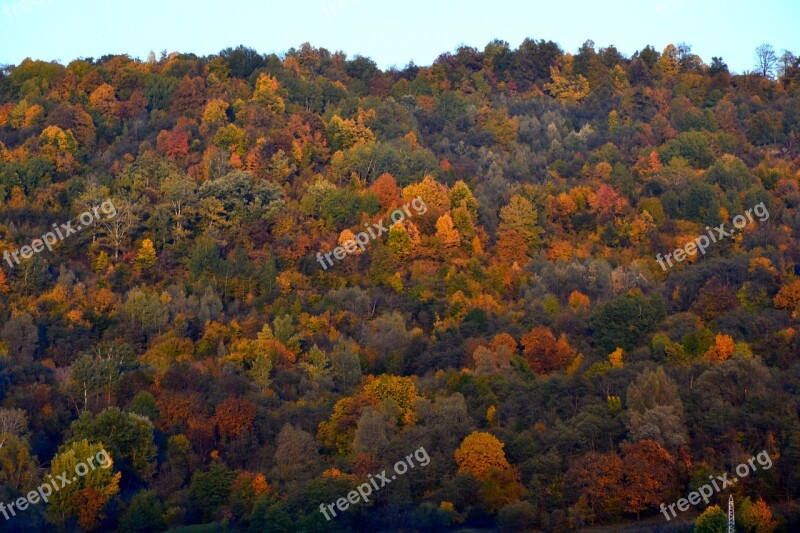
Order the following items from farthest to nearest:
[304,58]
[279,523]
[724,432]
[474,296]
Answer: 1. [304,58]
2. [474,296]
3. [724,432]
4. [279,523]

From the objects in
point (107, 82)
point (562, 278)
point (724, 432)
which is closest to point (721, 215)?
point (562, 278)

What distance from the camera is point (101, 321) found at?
6394 cm

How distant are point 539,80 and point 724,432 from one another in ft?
202

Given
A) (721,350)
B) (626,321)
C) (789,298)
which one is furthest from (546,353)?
(789,298)

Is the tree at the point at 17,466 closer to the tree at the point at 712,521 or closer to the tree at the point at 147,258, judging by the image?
the tree at the point at 147,258

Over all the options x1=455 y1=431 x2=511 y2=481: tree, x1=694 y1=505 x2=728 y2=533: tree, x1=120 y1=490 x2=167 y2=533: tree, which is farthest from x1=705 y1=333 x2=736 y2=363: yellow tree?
x1=120 y1=490 x2=167 y2=533: tree

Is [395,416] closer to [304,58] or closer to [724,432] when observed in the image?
[724,432]
